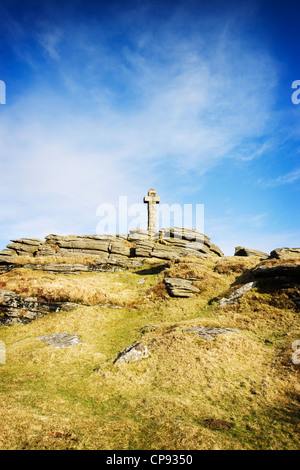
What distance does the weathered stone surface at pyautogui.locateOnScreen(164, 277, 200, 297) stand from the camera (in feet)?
83.8

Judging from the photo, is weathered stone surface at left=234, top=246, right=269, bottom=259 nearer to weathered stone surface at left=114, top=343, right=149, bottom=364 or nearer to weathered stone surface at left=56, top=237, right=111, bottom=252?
weathered stone surface at left=56, top=237, right=111, bottom=252

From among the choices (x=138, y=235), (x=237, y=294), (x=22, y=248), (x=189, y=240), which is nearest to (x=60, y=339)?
(x=237, y=294)

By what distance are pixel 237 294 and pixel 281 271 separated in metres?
4.38

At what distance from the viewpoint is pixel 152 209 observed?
57.3 m

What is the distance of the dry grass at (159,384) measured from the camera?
7402 mm

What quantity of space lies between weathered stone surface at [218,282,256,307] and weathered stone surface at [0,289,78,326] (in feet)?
45.7

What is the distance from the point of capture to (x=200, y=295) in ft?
83.9

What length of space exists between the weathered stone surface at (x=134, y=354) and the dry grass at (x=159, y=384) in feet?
1.29

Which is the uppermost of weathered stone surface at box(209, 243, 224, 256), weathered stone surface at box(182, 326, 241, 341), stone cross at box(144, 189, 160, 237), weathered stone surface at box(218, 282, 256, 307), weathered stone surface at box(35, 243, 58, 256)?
stone cross at box(144, 189, 160, 237)

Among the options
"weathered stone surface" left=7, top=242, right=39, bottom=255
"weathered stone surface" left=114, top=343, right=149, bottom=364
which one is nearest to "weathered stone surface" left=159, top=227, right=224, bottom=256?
"weathered stone surface" left=7, top=242, right=39, bottom=255

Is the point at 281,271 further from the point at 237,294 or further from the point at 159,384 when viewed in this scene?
the point at 159,384
